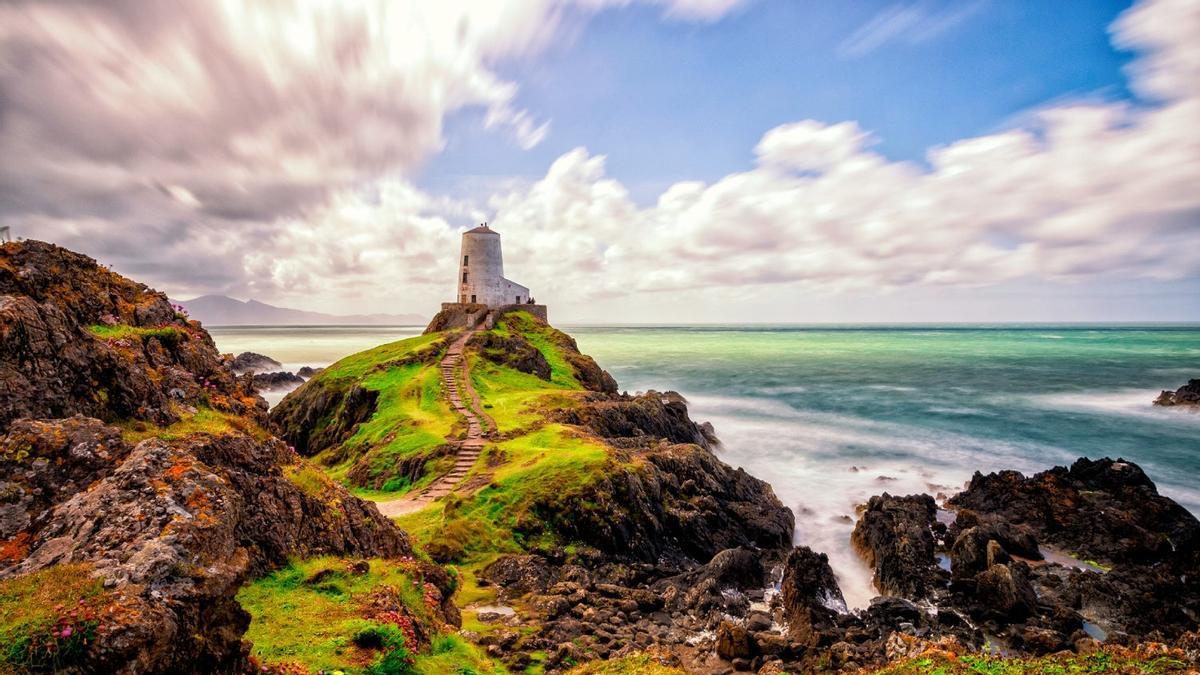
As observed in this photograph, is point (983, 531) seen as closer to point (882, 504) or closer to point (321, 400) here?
point (882, 504)

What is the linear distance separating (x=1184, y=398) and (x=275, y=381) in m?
118

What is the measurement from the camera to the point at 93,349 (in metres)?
11.6

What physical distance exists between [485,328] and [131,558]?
53162mm

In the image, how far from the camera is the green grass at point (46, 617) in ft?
17.3

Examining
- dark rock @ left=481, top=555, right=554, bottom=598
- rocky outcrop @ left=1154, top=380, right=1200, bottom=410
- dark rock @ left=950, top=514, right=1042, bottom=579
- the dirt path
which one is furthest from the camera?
rocky outcrop @ left=1154, top=380, right=1200, bottom=410

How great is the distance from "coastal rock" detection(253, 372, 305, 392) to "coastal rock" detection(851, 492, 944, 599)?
7485 cm

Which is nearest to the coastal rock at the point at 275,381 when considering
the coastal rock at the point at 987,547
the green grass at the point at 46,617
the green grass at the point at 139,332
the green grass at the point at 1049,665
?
the green grass at the point at 139,332

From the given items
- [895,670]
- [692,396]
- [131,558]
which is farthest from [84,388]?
[692,396]

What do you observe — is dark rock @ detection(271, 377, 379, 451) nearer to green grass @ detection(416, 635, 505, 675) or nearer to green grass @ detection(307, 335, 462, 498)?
green grass @ detection(307, 335, 462, 498)

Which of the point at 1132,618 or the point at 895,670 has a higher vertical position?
the point at 895,670

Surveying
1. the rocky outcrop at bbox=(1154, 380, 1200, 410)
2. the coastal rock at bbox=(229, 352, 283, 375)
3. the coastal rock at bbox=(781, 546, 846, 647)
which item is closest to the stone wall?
the coastal rock at bbox=(781, 546, 846, 647)

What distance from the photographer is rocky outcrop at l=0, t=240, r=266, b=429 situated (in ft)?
33.7

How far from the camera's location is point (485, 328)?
5928cm

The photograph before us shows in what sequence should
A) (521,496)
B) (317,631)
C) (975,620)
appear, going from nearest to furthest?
(317,631) → (975,620) → (521,496)
